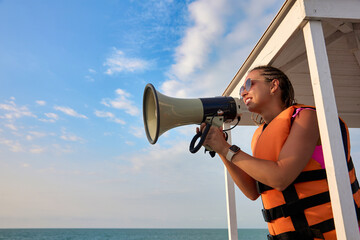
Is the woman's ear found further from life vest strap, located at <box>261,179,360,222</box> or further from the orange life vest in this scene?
life vest strap, located at <box>261,179,360,222</box>

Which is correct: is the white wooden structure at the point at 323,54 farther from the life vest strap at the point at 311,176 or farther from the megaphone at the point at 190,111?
the megaphone at the point at 190,111

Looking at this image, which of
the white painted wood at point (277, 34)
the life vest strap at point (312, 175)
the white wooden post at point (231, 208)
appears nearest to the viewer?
the life vest strap at point (312, 175)

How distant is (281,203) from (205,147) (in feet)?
1.72

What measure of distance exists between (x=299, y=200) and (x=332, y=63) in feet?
9.40

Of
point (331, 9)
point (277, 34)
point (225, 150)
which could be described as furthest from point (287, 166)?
point (277, 34)

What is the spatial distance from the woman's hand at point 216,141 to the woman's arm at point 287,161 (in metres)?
0.10

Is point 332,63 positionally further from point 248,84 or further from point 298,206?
point 298,206

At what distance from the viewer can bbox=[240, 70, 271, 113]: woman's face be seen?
1866 mm

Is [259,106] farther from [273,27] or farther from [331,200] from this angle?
[273,27]

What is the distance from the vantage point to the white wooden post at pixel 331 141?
5.04 feet

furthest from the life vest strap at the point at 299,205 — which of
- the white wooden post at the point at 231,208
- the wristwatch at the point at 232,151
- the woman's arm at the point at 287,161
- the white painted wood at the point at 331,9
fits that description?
the white wooden post at the point at 231,208

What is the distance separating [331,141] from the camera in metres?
1.66

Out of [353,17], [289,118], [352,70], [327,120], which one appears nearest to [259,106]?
[289,118]

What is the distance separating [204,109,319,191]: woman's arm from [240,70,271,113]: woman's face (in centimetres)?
31
